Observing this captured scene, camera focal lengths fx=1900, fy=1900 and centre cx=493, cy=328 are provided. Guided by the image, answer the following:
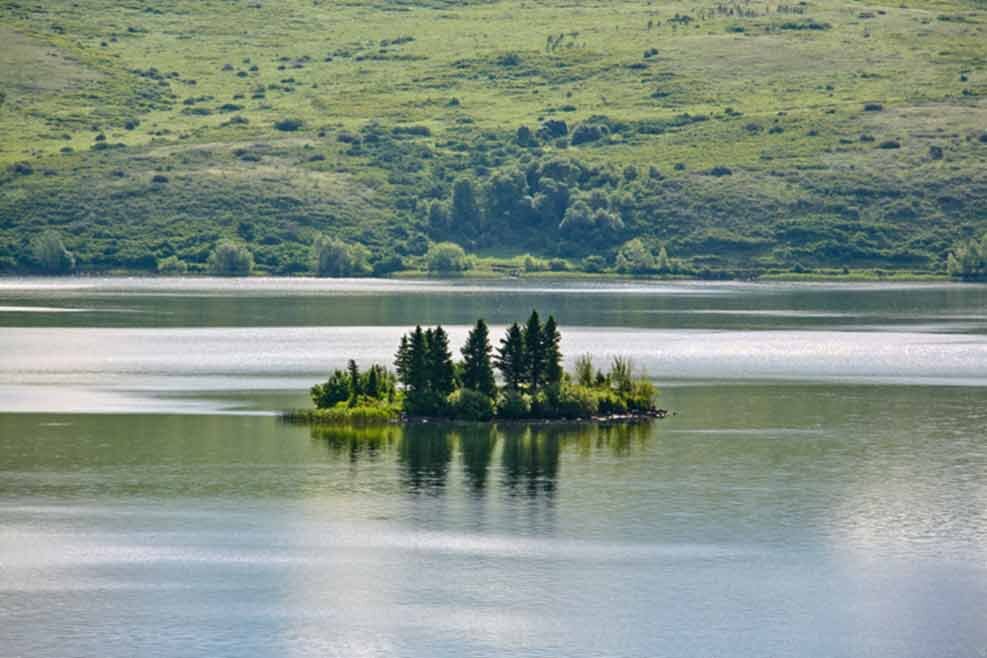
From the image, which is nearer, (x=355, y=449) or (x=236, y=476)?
(x=236, y=476)

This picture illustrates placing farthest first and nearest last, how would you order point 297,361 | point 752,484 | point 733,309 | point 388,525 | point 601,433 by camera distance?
1. point 733,309
2. point 297,361
3. point 601,433
4. point 752,484
5. point 388,525

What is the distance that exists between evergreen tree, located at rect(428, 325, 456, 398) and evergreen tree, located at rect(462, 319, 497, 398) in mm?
656

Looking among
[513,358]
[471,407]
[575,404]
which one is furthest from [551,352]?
[471,407]

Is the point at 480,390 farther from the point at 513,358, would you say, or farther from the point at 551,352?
the point at 551,352

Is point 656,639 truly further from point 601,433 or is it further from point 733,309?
point 733,309

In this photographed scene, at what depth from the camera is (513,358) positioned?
7988 cm

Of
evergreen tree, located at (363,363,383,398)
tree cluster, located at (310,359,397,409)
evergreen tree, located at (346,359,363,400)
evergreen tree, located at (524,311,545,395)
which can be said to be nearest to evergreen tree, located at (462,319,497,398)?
evergreen tree, located at (524,311,545,395)

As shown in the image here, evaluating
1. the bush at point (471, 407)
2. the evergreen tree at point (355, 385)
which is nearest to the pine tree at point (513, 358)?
the bush at point (471, 407)

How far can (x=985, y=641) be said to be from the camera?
42.4m

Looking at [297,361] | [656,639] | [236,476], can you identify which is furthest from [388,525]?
[297,361]

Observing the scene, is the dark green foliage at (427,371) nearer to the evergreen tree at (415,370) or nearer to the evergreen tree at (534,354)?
the evergreen tree at (415,370)

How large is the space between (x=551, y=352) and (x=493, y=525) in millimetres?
23744

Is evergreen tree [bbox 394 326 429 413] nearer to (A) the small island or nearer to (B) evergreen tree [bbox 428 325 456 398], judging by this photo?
(A) the small island

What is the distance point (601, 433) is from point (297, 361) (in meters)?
41.9
